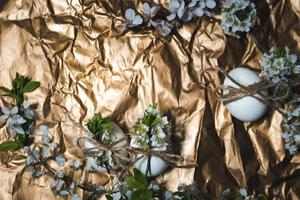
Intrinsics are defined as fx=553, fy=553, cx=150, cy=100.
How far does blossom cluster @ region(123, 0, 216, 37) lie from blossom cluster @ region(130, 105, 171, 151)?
0.52 feet

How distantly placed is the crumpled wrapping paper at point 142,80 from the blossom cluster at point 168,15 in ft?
0.07

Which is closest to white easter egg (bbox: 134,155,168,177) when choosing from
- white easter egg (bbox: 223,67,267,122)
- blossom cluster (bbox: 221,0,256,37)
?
white easter egg (bbox: 223,67,267,122)

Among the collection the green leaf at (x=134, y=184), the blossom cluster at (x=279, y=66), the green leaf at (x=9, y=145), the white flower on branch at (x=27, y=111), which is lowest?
the green leaf at (x=134, y=184)

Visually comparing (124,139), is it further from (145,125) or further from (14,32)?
(14,32)

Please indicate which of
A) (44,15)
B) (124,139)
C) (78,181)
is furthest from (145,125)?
(44,15)

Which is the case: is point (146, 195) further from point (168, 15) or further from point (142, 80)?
point (168, 15)

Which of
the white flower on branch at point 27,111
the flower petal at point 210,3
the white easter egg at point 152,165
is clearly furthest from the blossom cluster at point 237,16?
the white flower on branch at point 27,111

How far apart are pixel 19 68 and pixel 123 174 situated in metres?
0.26

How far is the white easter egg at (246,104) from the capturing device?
0.87 metres

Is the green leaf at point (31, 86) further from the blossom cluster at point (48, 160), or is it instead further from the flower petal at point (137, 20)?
the flower petal at point (137, 20)

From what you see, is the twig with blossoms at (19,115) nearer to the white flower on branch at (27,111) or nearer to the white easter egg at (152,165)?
the white flower on branch at (27,111)

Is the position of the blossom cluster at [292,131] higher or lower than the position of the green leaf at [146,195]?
higher

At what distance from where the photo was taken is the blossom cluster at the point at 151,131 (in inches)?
33.3

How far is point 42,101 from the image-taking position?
0.94 m
